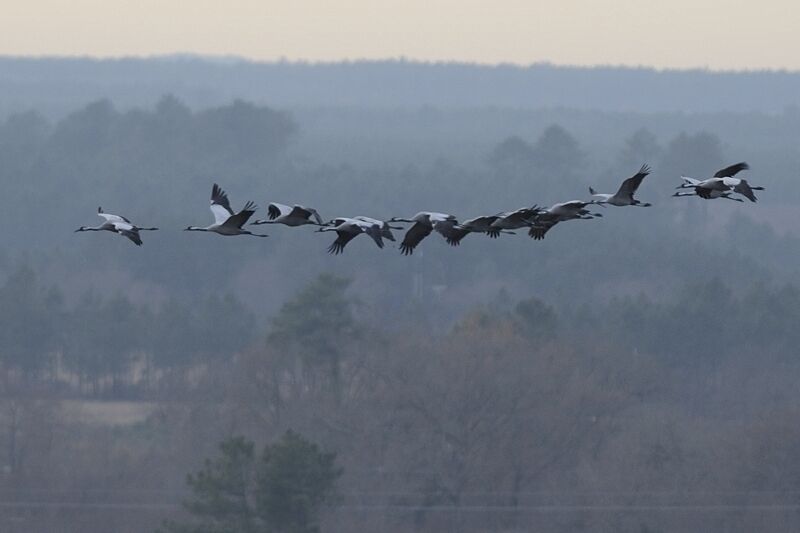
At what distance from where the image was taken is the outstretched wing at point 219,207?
21688 mm

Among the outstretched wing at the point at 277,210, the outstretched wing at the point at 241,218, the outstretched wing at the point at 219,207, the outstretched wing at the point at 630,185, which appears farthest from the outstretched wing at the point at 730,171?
the outstretched wing at the point at 219,207

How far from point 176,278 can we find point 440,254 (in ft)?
54.9

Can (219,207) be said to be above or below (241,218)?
above

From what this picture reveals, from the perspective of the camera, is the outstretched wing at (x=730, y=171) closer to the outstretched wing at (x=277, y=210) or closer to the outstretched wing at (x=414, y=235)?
the outstretched wing at (x=414, y=235)

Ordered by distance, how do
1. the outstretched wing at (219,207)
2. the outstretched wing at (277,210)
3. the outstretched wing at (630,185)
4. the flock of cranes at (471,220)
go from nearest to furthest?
1. the flock of cranes at (471,220)
2. the outstretched wing at (630,185)
3. the outstretched wing at (277,210)
4. the outstretched wing at (219,207)

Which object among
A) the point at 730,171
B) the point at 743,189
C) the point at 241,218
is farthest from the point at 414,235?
the point at 743,189

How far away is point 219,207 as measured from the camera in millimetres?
22125

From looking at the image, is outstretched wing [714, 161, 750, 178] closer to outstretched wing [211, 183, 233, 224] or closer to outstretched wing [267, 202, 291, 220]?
outstretched wing [267, 202, 291, 220]

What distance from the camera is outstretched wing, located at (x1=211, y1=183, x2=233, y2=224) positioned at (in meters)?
21.7

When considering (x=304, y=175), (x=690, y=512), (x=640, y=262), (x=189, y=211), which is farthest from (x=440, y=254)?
(x=690, y=512)

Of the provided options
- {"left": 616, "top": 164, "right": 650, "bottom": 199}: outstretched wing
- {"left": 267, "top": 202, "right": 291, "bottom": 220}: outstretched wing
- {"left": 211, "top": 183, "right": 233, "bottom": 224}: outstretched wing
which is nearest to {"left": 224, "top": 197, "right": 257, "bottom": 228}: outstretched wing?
{"left": 267, "top": 202, "right": 291, "bottom": 220}: outstretched wing

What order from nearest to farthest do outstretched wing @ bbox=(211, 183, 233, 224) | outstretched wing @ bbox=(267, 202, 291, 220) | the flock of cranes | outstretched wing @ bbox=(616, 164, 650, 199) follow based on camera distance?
1. the flock of cranes
2. outstretched wing @ bbox=(616, 164, 650, 199)
3. outstretched wing @ bbox=(267, 202, 291, 220)
4. outstretched wing @ bbox=(211, 183, 233, 224)

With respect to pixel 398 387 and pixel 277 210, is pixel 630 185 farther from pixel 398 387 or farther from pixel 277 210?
pixel 398 387

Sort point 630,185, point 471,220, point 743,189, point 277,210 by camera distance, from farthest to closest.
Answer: point 277,210 < point 471,220 < point 743,189 < point 630,185
